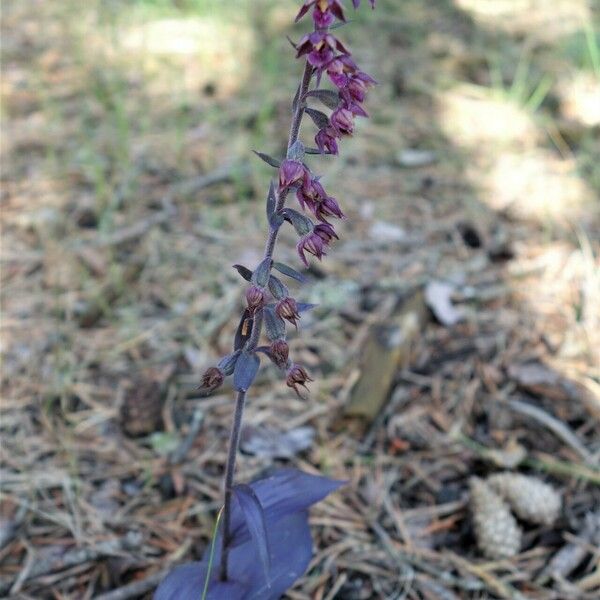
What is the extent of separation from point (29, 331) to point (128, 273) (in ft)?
1.90

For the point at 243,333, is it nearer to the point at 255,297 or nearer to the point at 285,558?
the point at 255,297

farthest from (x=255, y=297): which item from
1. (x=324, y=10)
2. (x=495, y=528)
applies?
(x=495, y=528)

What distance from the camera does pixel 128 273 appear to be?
3.60 metres

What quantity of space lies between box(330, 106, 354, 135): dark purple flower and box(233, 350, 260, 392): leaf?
70 cm

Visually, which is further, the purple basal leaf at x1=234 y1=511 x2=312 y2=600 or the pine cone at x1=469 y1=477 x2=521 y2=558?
the pine cone at x1=469 y1=477 x2=521 y2=558

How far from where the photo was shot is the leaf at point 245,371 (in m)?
1.97

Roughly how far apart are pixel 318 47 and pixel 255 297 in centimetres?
66

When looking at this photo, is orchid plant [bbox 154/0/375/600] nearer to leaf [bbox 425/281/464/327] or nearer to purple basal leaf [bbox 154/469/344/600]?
purple basal leaf [bbox 154/469/344/600]

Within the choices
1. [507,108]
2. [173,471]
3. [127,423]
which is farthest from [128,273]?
[507,108]

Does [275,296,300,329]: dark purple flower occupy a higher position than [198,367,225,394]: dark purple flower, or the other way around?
[275,296,300,329]: dark purple flower

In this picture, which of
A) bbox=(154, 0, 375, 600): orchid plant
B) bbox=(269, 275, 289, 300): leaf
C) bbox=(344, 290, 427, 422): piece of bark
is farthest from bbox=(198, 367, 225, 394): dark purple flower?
bbox=(344, 290, 427, 422): piece of bark

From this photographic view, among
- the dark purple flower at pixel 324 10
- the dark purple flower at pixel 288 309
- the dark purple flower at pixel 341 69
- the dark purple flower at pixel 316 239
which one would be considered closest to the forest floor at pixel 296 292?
the dark purple flower at pixel 288 309

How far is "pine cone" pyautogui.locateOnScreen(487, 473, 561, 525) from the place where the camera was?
2.55 metres

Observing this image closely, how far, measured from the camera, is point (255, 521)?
6.48 feet
